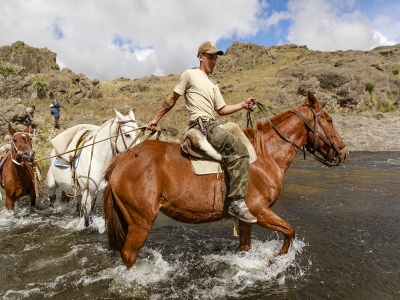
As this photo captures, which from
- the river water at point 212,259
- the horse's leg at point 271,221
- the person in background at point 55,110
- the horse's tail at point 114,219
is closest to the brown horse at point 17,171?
the river water at point 212,259

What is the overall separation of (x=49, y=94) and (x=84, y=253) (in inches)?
1010

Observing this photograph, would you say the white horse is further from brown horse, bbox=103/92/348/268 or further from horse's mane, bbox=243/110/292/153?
horse's mane, bbox=243/110/292/153

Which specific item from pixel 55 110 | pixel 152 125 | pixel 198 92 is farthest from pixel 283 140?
pixel 55 110

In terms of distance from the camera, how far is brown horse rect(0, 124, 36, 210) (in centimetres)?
691

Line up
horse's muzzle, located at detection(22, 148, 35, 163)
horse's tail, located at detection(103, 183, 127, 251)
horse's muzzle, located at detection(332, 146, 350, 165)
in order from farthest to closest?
1. horse's muzzle, located at detection(22, 148, 35, 163)
2. horse's muzzle, located at detection(332, 146, 350, 165)
3. horse's tail, located at detection(103, 183, 127, 251)

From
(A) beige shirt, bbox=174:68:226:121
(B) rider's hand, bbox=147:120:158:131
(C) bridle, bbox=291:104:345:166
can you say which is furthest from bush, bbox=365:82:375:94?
(B) rider's hand, bbox=147:120:158:131

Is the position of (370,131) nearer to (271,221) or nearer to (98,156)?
(271,221)

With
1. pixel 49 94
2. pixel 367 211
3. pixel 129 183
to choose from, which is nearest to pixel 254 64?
pixel 49 94

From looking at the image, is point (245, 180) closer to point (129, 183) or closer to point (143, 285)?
point (129, 183)

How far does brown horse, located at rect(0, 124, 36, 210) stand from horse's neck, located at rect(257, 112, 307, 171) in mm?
5470

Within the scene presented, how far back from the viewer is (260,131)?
473cm

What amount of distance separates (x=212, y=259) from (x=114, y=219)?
190cm

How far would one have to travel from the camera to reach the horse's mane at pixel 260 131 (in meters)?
4.54

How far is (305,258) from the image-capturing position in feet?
16.7
